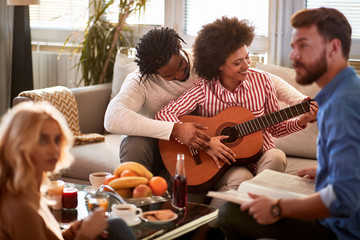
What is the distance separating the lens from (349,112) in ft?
4.99

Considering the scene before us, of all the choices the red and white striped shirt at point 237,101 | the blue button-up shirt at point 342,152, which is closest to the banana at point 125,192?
the red and white striped shirt at point 237,101

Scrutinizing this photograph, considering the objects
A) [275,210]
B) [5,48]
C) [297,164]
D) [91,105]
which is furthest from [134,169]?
[5,48]

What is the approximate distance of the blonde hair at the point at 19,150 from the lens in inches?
61.7

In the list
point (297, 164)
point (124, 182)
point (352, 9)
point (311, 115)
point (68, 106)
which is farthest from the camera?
point (352, 9)

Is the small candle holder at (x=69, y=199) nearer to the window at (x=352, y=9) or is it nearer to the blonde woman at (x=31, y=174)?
the blonde woman at (x=31, y=174)

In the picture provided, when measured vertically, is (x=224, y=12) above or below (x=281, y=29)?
above

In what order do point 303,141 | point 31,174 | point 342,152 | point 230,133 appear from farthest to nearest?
1. point 303,141
2. point 230,133
3. point 31,174
4. point 342,152

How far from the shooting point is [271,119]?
2521 millimetres

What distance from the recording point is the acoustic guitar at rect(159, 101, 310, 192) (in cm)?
252

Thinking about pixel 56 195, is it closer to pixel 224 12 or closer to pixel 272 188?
pixel 272 188

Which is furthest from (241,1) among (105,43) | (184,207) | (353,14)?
(184,207)

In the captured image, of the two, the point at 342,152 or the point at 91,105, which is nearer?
the point at 342,152

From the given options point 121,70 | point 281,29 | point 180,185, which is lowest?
point 180,185

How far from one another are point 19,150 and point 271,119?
1306 mm
